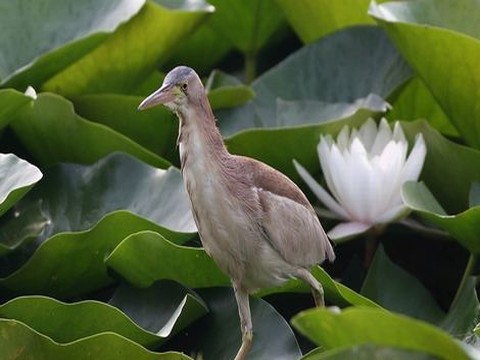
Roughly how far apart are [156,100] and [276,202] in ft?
1.20

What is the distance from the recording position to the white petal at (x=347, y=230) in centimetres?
327

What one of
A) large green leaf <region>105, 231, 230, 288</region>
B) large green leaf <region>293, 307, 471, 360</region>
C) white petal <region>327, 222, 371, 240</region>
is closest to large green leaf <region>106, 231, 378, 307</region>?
large green leaf <region>105, 231, 230, 288</region>

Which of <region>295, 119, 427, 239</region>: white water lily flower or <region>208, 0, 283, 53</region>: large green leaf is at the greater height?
<region>208, 0, 283, 53</region>: large green leaf

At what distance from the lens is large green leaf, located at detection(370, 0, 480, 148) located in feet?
11.0

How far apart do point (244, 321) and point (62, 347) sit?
0.39m

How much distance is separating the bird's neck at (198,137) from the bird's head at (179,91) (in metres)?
0.02

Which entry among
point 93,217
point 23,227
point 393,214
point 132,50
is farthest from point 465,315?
point 132,50

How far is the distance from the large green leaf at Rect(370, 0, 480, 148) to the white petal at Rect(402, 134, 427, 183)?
7.1 inches

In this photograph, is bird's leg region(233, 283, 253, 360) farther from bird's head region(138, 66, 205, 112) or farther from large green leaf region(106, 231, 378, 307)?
bird's head region(138, 66, 205, 112)

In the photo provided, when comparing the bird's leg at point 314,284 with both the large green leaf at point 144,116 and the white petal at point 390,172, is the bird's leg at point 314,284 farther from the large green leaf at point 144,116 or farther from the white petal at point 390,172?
the large green leaf at point 144,116

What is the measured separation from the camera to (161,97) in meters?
2.58

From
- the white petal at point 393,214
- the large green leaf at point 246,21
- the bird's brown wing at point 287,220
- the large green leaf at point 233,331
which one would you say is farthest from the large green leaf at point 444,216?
the large green leaf at point 246,21

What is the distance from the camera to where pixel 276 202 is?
9.14 ft

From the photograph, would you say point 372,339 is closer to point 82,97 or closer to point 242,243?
point 242,243
